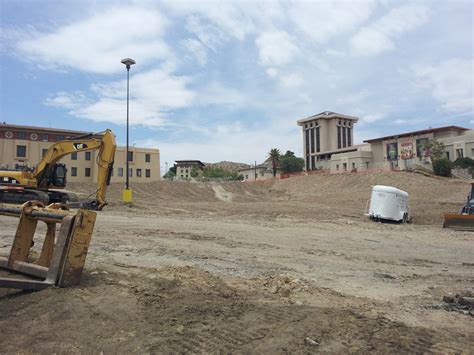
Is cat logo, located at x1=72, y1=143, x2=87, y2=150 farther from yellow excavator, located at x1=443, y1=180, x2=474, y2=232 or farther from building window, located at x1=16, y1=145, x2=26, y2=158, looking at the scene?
building window, located at x1=16, y1=145, x2=26, y2=158

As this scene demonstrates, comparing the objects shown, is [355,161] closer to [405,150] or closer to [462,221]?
[405,150]

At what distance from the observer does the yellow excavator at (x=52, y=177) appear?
2011 centimetres

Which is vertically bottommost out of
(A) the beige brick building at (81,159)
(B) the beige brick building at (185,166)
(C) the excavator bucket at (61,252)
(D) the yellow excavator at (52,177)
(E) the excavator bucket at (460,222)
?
(E) the excavator bucket at (460,222)

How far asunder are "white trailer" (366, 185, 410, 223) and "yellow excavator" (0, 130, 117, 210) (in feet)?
46.9

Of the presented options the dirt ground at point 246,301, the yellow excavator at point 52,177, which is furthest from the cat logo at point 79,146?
the dirt ground at point 246,301

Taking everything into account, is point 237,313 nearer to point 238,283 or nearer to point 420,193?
point 238,283

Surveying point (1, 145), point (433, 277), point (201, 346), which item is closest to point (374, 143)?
point (1, 145)

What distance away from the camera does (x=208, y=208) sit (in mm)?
29391

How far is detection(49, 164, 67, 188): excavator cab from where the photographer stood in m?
22.3

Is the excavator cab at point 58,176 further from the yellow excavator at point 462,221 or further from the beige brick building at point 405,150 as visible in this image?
the beige brick building at point 405,150

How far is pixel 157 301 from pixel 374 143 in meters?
80.4

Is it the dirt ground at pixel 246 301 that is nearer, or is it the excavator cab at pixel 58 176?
the dirt ground at pixel 246 301

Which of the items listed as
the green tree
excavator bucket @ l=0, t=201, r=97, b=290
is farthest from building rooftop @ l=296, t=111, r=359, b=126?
excavator bucket @ l=0, t=201, r=97, b=290

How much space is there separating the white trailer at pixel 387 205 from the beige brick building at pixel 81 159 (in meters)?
47.9
